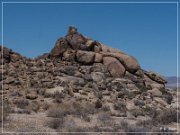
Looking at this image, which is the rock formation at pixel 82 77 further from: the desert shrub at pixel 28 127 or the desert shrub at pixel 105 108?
the desert shrub at pixel 28 127

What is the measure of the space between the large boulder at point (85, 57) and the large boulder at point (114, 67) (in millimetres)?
1069

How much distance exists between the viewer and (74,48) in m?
35.1

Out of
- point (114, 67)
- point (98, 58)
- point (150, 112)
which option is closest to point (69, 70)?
point (98, 58)

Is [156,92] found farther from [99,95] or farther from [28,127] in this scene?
[28,127]

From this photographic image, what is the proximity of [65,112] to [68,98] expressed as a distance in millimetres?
5679

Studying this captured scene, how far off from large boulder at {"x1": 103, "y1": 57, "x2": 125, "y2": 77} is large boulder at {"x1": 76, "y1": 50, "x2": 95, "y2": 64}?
1.07 metres

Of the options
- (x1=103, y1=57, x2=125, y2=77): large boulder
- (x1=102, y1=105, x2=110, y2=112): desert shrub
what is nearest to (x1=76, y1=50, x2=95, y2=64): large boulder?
(x1=103, y1=57, x2=125, y2=77): large boulder

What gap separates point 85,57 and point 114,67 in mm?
2458

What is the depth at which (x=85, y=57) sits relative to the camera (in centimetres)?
3375

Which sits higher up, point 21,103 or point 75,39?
point 75,39

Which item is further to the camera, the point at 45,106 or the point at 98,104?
the point at 98,104

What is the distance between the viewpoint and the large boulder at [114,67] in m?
33.2

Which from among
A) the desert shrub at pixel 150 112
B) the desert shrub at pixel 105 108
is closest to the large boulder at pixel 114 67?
the desert shrub at pixel 150 112

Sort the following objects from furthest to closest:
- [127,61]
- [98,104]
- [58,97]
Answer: [127,61] < [58,97] < [98,104]
